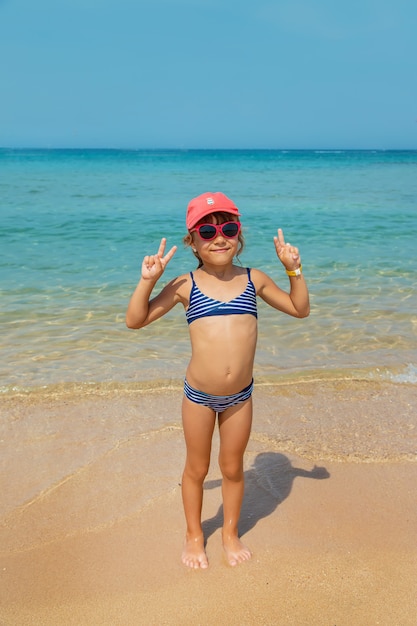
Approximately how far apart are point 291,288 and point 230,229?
44 centimetres

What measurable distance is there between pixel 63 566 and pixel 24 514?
1.73 feet

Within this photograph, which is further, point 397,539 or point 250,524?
point 250,524

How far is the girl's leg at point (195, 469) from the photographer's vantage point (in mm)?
2863

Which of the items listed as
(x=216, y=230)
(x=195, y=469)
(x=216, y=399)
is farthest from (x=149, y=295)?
(x=195, y=469)

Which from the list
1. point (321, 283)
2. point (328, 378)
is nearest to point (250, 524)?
point (328, 378)

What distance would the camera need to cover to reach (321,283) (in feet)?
27.9

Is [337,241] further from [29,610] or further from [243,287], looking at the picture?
[29,610]

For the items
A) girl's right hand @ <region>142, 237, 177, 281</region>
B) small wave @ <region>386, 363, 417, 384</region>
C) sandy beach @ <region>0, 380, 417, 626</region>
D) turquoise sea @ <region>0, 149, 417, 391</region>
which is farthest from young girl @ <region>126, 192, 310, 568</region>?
small wave @ <region>386, 363, 417, 384</region>

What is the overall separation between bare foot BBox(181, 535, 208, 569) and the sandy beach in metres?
0.05

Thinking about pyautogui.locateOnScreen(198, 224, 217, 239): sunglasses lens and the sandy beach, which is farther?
pyautogui.locateOnScreen(198, 224, 217, 239): sunglasses lens

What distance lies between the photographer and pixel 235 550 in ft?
9.59

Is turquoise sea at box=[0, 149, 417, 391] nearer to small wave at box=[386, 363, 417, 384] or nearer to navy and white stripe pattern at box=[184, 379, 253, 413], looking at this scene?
small wave at box=[386, 363, 417, 384]

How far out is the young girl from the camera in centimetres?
279

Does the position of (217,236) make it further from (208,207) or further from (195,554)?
(195,554)
